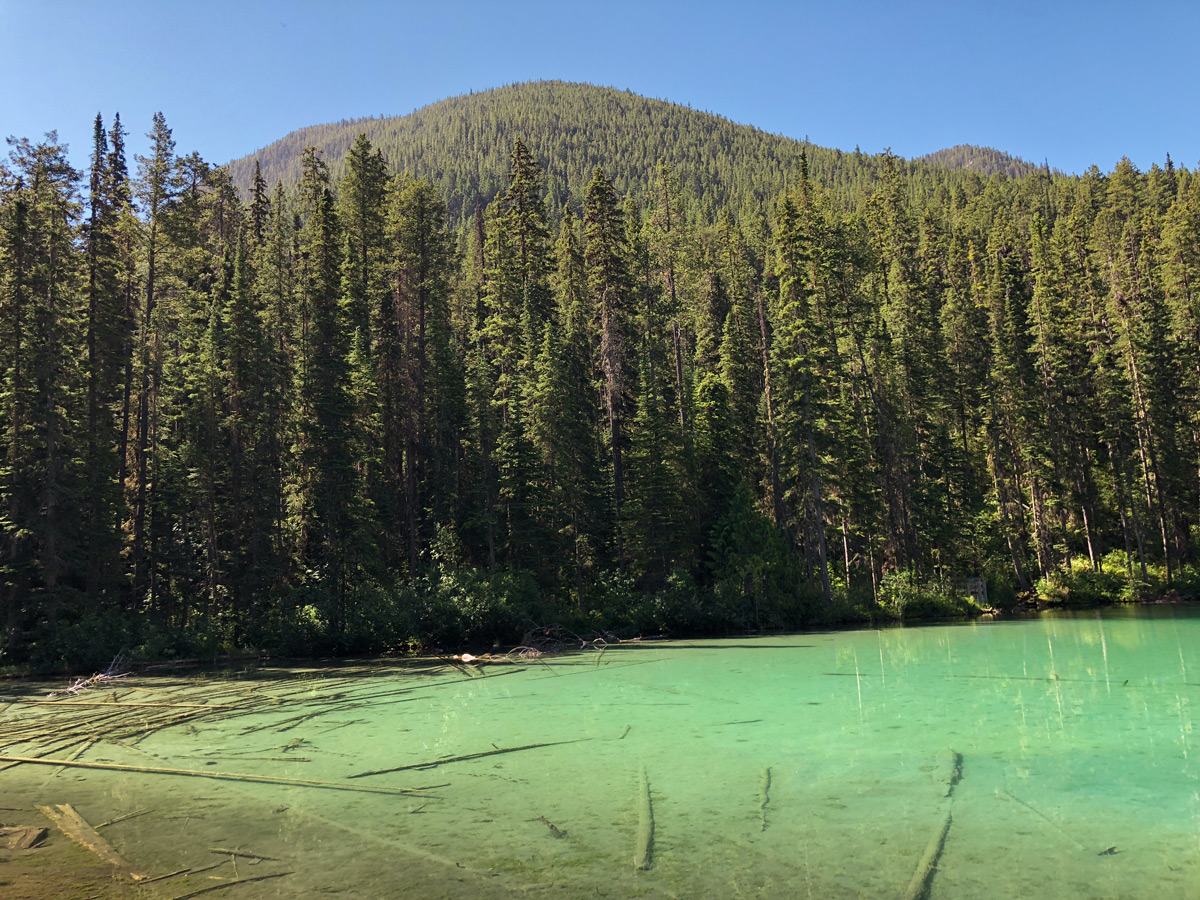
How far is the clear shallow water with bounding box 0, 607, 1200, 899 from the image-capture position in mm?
6039

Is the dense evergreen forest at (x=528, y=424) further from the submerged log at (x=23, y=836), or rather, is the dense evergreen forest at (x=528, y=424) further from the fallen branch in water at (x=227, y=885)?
the fallen branch in water at (x=227, y=885)

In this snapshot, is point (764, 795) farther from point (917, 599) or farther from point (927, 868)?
point (917, 599)

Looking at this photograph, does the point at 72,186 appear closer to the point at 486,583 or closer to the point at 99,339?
the point at 99,339

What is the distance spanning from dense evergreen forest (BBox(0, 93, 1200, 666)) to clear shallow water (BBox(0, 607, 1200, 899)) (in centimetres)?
1365

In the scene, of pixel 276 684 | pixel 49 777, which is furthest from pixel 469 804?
pixel 276 684

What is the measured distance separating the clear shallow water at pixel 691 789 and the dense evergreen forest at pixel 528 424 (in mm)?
13647

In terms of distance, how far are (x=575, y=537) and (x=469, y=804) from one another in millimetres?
27792

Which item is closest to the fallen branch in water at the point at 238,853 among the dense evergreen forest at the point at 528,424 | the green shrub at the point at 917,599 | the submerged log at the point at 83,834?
the submerged log at the point at 83,834

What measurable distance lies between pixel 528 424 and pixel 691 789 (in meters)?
27.7

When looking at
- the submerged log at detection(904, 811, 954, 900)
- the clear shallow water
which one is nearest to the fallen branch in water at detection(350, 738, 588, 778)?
the clear shallow water

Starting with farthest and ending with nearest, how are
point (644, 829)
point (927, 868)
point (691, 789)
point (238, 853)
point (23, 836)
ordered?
1. point (691, 789)
2. point (23, 836)
3. point (644, 829)
4. point (238, 853)
5. point (927, 868)

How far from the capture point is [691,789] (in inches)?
336

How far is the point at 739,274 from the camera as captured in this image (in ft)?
169

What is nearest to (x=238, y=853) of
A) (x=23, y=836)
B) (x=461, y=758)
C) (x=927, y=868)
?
(x=23, y=836)
